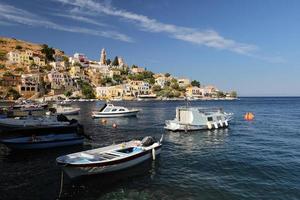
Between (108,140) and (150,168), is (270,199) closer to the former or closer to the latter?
(150,168)

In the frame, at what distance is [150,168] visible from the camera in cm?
2239

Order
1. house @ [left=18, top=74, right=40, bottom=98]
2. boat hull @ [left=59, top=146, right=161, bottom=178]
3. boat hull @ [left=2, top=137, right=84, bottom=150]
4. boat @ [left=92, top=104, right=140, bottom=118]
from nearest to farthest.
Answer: boat hull @ [left=59, top=146, right=161, bottom=178] → boat hull @ [left=2, top=137, right=84, bottom=150] → boat @ [left=92, top=104, right=140, bottom=118] → house @ [left=18, top=74, right=40, bottom=98]

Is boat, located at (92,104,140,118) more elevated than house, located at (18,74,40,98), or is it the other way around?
house, located at (18,74,40,98)

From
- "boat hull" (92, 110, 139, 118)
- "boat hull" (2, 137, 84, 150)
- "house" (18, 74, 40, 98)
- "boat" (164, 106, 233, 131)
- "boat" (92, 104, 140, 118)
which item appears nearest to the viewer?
"boat hull" (2, 137, 84, 150)

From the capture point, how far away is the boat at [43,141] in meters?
26.1

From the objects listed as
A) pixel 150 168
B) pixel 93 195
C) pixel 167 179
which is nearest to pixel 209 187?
pixel 167 179

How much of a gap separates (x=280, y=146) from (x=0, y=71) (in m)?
181

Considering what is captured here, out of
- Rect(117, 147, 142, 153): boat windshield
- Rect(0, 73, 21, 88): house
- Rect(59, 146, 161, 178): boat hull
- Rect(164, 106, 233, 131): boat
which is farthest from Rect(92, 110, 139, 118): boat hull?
Rect(0, 73, 21, 88): house

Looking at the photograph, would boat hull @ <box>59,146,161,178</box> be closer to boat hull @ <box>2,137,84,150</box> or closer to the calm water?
the calm water

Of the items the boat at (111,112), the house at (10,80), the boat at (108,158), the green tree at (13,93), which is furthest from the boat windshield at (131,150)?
the house at (10,80)

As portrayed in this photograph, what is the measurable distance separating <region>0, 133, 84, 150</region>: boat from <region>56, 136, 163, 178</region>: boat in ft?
28.3

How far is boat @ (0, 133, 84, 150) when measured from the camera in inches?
1027

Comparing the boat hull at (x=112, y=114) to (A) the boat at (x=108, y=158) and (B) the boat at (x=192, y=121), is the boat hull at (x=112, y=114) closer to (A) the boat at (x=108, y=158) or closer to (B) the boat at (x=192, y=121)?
(B) the boat at (x=192, y=121)

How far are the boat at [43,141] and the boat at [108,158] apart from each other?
8.62 m
